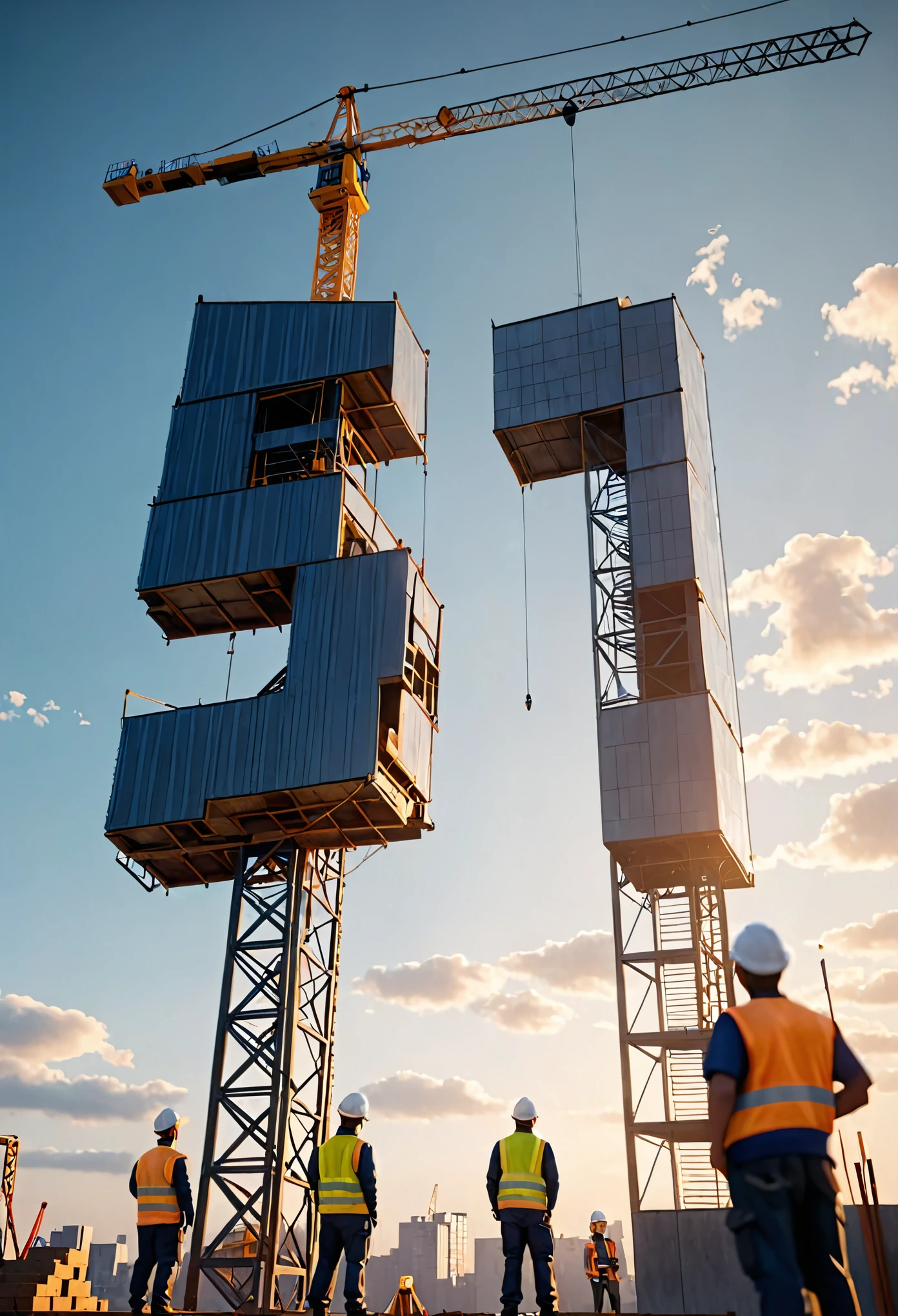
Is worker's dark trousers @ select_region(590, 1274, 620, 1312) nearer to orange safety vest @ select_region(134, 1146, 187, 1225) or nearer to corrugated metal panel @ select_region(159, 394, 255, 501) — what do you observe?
orange safety vest @ select_region(134, 1146, 187, 1225)

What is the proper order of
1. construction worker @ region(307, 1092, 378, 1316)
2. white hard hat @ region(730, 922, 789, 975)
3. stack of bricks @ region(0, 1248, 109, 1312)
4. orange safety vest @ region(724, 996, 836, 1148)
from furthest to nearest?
stack of bricks @ region(0, 1248, 109, 1312) → construction worker @ region(307, 1092, 378, 1316) → white hard hat @ region(730, 922, 789, 975) → orange safety vest @ region(724, 996, 836, 1148)

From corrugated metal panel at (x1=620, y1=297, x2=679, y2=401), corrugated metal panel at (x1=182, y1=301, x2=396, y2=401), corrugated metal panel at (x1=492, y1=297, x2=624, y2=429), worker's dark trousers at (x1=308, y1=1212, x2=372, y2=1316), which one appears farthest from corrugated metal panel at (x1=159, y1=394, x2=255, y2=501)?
worker's dark trousers at (x1=308, y1=1212, x2=372, y2=1316)

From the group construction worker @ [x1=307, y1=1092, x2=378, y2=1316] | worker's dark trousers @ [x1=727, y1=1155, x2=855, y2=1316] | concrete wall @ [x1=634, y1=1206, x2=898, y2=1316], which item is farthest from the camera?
concrete wall @ [x1=634, y1=1206, x2=898, y2=1316]

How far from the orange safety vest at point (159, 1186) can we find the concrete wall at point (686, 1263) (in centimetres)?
916

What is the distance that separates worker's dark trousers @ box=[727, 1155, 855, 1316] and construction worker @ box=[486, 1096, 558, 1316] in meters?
6.64

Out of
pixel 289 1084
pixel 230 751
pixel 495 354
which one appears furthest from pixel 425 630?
pixel 289 1084

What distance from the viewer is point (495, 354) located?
3903 cm

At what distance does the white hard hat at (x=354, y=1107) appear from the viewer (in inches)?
470

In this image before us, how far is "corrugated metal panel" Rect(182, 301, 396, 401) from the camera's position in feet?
125

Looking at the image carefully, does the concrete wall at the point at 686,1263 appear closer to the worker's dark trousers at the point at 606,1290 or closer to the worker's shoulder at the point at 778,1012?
the worker's dark trousers at the point at 606,1290

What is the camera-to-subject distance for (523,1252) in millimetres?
11719

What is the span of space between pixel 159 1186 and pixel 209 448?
94.1 feet

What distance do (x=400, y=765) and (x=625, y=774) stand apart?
20.5 feet

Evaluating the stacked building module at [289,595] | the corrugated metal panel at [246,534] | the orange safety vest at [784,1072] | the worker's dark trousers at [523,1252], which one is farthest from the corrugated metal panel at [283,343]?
the orange safety vest at [784,1072]
